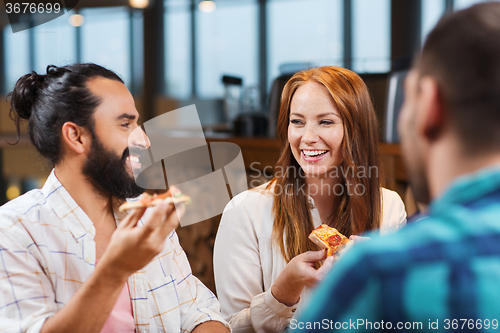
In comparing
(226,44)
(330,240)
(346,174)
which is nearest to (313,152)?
(346,174)

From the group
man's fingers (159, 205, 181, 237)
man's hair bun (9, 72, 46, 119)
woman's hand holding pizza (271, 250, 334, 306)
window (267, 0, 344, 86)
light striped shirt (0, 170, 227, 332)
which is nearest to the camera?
man's fingers (159, 205, 181, 237)

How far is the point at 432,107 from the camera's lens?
23.9 inches

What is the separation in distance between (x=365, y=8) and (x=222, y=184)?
4734mm

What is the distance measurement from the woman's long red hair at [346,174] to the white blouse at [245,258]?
0.04 m

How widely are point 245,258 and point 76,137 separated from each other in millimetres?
647

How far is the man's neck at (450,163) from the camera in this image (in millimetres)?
590

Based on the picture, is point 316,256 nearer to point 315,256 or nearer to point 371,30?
point 315,256

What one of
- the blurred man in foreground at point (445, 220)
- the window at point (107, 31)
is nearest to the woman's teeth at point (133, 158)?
the blurred man in foreground at point (445, 220)

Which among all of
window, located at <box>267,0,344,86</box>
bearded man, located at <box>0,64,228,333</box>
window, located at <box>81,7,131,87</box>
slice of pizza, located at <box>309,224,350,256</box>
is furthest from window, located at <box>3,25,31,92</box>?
slice of pizza, located at <box>309,224,350,256</box>

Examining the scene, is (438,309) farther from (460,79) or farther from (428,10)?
(428,10)

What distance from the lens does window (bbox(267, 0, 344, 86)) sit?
6.38 meters

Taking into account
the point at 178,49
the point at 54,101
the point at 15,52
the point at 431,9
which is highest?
the point at 431,9

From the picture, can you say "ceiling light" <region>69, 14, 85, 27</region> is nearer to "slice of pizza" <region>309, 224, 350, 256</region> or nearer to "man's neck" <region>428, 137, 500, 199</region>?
"slice of pizza" <region>309, 224, 350, 256</region>

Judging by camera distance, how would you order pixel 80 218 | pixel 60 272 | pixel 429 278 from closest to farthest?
pixel 429 278 < pixel 60 272 < pixel 80 218
